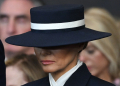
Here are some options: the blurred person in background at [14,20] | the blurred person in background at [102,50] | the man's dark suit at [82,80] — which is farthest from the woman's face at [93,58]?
the man's dark suit at [82,80]

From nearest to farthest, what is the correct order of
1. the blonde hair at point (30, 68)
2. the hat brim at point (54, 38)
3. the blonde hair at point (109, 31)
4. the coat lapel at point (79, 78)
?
the hat brim at point (54, 38)
the coat lapel at point (79, 78)
the blonde hair at point (30, 68)
the blonde hair at point (109, 31)

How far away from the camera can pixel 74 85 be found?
1.17 metres

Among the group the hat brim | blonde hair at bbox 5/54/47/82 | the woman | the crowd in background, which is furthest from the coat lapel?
the crowd in background

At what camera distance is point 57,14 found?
44.6 inches

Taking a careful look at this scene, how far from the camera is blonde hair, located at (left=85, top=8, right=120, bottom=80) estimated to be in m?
2.09

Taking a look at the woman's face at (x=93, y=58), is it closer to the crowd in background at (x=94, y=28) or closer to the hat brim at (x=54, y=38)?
the crowd in background at (x=94, y=28)

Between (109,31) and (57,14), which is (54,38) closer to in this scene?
(57,14)

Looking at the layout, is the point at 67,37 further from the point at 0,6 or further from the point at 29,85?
the point at 0,6

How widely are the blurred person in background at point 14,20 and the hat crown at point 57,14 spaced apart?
38.1 inches

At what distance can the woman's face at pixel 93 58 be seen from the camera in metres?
2.10

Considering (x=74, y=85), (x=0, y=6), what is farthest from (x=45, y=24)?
(x=0, y=6)

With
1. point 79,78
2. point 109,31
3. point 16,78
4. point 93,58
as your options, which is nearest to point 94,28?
point 109,31

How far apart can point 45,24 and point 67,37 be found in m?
0.12

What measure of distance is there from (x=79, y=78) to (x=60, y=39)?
0.22 meters
